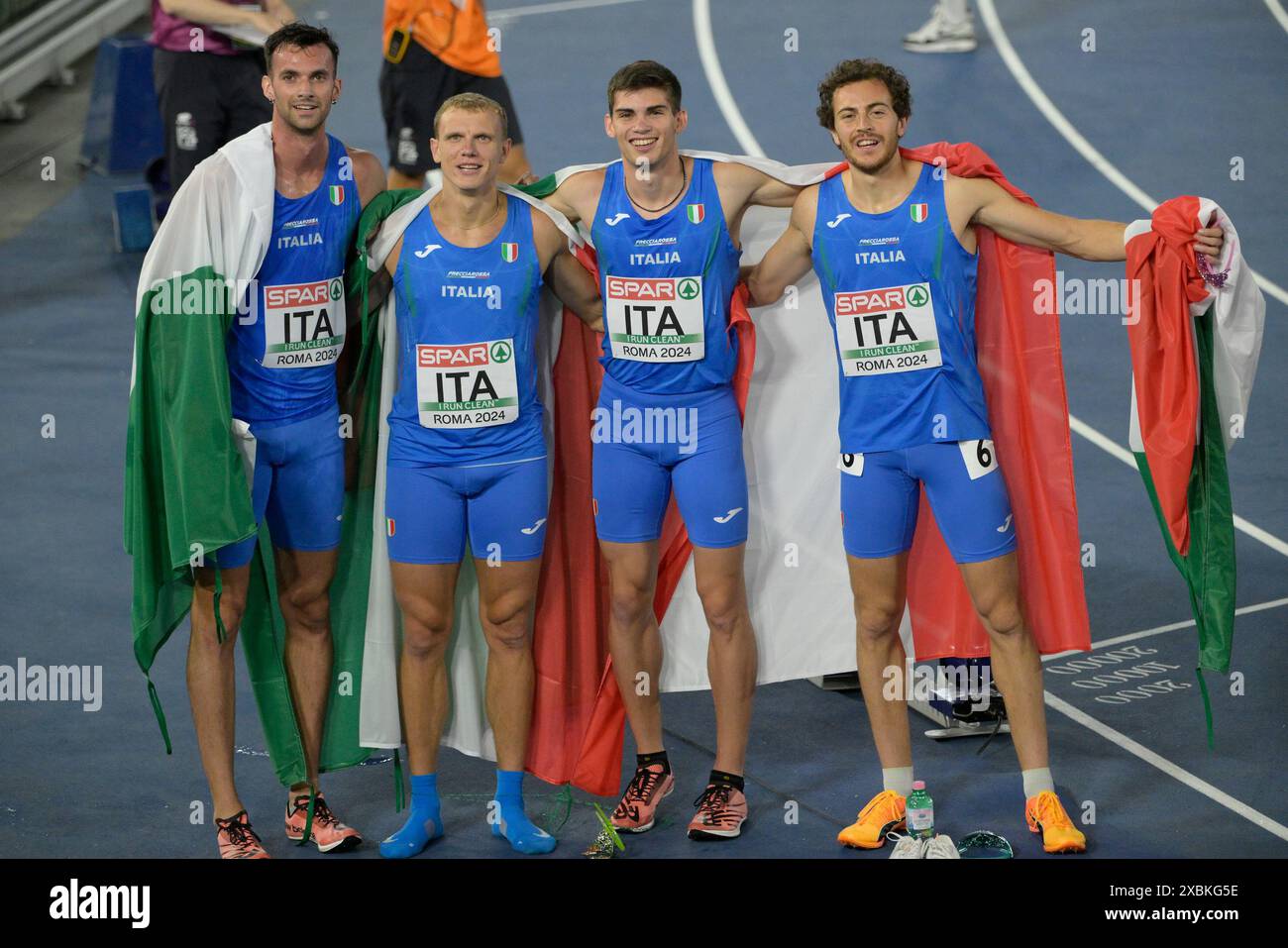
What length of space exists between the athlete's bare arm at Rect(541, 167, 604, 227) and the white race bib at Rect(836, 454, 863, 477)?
1.16m

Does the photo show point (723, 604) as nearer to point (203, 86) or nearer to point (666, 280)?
point (666, 280)

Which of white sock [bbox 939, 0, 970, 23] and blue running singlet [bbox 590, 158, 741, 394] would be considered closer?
blue running singlet [bbox 590, 158, 741, 394]

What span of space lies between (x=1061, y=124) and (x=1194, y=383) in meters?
8.24

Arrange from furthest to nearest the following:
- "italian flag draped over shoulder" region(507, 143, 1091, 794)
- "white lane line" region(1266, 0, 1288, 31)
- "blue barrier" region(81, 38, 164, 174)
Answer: "white lane line" region(1266, 0, 1288, 31) < "blue barrier" region(81, 38, 164, 174) < "italian flag draped over shoulder" region(507, 143, 1091, 794)

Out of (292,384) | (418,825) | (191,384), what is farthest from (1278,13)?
(191,384)

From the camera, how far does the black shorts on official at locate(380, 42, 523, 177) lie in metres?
9.21

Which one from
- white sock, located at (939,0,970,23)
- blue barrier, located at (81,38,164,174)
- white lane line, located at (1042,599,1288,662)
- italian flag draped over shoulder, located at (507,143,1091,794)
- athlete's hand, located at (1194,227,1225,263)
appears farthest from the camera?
white sock, located at (939,0,970,23)

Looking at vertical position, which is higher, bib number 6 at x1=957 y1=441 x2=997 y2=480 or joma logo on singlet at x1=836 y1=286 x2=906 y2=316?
joma logo on singlet at x1=836 y1=286 x2=906 y2=316

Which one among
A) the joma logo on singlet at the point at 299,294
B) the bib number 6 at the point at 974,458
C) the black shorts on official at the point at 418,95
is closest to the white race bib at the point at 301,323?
the joma logo on singlet at the point at 299,294

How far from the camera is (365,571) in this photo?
6188mm

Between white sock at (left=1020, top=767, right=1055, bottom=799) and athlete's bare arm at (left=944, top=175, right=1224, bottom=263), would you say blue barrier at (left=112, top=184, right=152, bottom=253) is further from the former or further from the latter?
white sock at (left=1020, top=767, right=1055, bottom=799)

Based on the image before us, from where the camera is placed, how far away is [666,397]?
230 inches

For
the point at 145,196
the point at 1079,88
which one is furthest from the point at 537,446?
the point at 1079,88

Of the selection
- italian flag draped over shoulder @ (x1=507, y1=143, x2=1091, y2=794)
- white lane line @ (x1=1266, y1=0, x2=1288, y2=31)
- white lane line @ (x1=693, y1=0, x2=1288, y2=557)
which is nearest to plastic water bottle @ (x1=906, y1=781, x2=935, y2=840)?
italian flag draped over shoulder @ (x1=507, y1=143, x2=1091, y2=794)
